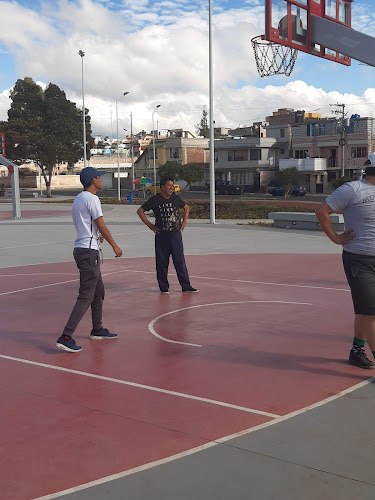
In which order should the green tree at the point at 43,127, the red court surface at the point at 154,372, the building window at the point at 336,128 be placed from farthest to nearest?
the building window at the point at 336,128 → the green tree at the point at 43,127 → the red court surface at the point at 154,372

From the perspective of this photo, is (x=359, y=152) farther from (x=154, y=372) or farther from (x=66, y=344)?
(x=154, y=372)

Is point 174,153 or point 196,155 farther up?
point 174,153

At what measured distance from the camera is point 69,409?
5.23 meters

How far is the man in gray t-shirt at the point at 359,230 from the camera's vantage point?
5746 mm

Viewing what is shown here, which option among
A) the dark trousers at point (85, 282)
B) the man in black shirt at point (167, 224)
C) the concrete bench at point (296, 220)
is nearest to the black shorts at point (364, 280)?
the dark trousers at point (85, 282)

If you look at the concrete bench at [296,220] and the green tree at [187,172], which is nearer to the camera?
the concrete bench at [296,220]

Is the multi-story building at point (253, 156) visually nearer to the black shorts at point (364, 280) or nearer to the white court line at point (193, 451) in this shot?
the black shorts at point (364, 280)

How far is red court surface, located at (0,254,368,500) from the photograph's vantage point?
4.41 metres

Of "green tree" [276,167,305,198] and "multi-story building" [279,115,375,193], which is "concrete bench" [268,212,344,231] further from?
"multi-story building" [279,115,375,193]

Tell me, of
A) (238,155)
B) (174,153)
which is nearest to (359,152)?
(238,155)

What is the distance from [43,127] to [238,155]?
2565 centimetres

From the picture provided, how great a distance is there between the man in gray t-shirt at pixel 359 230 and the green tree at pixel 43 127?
5843 cm

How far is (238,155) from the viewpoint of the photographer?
7862cm

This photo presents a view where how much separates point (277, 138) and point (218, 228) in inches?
2267
